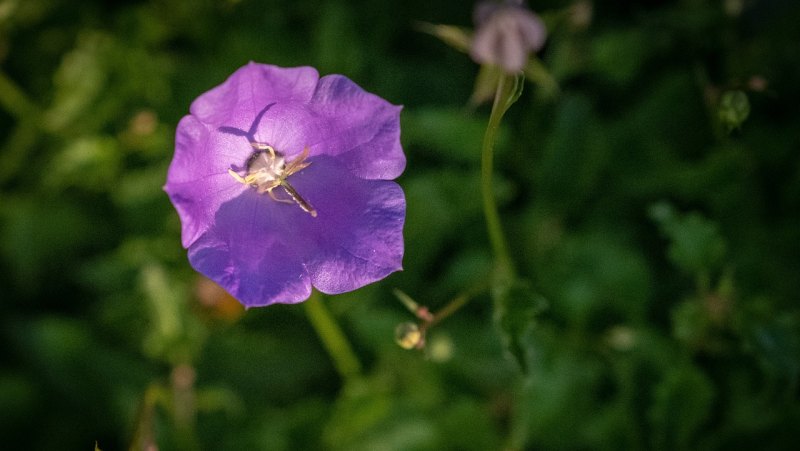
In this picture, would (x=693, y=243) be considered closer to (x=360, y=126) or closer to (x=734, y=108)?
(x=734, y=108)

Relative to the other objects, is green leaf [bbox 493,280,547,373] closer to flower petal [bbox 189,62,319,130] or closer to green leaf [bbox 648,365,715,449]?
green leaf [bbox 648,365,715,449]

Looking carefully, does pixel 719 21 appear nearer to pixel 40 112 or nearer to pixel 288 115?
pixel 288 115

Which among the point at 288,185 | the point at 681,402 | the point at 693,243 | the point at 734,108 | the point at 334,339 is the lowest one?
the point at 334,339

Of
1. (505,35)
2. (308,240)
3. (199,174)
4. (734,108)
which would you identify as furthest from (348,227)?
(734,108)

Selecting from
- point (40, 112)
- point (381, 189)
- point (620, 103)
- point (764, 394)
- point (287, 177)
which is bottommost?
point (764, 394)

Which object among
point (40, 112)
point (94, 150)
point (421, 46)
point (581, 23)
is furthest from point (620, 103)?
point (40, 112)

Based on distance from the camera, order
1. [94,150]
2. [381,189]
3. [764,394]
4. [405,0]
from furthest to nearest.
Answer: [405,0]
[94,150]
[764,394]
[381,189]

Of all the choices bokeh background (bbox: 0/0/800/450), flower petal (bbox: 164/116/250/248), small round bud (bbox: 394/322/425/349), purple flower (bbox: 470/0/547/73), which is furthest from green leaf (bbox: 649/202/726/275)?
flower petal (bbox: 164/116/250/248)
